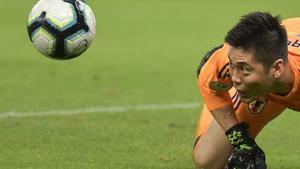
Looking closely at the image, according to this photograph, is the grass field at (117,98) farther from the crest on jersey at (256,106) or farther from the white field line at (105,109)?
the crest on jersey at (256,106)

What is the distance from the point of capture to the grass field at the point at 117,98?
27.3 ft

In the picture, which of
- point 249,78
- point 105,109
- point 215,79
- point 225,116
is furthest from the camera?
point 105,109

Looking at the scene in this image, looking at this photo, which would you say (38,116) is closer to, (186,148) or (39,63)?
(186,148)

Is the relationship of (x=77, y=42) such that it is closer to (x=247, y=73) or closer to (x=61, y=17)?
(x=61, y=17)

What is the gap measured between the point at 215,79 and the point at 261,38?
699mm

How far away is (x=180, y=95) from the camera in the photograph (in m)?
12.3

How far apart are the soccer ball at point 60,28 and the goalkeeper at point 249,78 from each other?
50.4 inches

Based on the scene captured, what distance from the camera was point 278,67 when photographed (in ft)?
20.2

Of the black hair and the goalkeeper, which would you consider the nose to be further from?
the black hair

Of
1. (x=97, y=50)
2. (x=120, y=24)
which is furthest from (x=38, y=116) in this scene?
(x=120, y=24)

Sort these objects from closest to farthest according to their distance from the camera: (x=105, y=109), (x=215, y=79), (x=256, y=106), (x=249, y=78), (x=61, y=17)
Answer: (x=249, y=78), (x=215, y=79), (x=61, y=17), (x=256, y=106), (x=105, y=109)

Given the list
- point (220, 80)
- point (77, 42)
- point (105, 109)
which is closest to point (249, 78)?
point (220, 80)

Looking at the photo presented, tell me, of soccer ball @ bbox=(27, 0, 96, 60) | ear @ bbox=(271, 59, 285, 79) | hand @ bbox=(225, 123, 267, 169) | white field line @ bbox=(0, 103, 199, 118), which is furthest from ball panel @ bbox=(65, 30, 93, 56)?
white field line @ bbox=(0, 103, 199, 118)

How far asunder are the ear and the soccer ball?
2.08 meters
